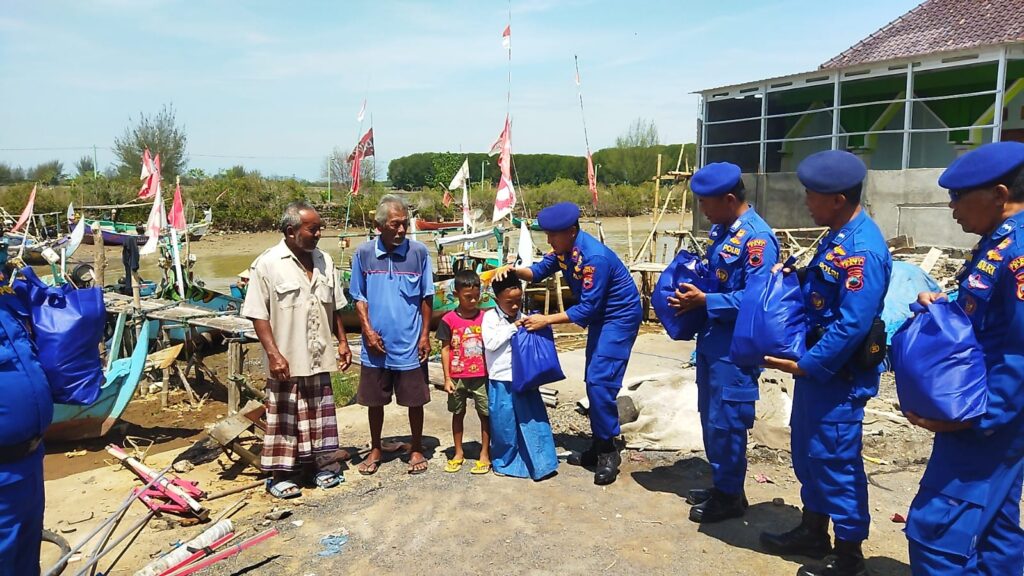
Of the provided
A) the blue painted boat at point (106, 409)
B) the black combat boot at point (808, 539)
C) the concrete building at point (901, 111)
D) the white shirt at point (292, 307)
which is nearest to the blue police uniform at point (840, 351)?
the black combat boot at point (808, 539)

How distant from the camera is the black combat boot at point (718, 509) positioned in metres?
4.04

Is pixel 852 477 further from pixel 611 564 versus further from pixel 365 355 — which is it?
pixel 365 355

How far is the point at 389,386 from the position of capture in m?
4.99

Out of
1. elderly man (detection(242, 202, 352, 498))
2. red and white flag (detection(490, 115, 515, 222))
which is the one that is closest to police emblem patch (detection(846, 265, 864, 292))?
elderly man (detection(242, 202, 352, 498))

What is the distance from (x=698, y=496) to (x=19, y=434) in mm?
A: 3493

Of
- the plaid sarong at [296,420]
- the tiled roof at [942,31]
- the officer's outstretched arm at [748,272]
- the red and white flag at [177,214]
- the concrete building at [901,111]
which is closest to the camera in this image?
the officer's outstretched arm at [748,272]

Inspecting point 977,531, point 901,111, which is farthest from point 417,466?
point 901,111

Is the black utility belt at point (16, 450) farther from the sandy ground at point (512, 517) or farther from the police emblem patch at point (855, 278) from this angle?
the police emblem patch at point (855, 278)

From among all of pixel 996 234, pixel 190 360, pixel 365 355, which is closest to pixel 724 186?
pixel 996 234

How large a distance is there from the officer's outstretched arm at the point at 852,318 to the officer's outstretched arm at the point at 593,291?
1.76 m

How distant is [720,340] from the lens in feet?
13.0

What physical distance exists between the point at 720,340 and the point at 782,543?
3.59 ft

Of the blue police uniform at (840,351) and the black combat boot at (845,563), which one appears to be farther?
the black combat boot at (845,563)

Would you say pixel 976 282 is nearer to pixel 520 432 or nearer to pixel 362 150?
pixel 520 432
